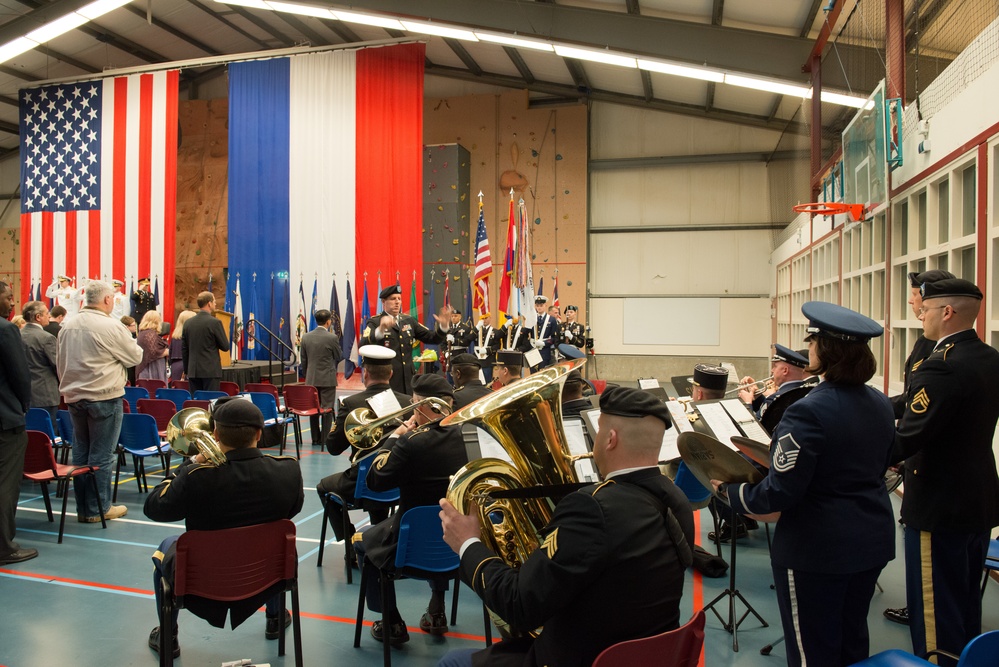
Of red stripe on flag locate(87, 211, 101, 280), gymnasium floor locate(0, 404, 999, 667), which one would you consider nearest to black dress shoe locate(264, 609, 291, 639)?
gymnasium floor locate(0, 404, 999, 667)

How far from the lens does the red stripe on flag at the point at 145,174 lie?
585 inches

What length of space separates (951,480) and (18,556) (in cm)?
543

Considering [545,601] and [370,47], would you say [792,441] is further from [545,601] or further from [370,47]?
[370,47]

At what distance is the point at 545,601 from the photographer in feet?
5.27

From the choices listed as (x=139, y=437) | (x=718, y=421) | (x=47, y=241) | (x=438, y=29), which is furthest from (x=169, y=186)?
(x=718, y=421)

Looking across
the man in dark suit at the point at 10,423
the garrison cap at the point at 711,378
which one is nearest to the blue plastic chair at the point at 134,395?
the man in dark suit at the point at 10,423

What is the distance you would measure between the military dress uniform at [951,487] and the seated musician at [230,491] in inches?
101

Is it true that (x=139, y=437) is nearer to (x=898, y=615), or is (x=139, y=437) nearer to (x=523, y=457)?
(x=523, y=457)

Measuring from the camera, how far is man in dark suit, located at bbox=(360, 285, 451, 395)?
7488 millimetres

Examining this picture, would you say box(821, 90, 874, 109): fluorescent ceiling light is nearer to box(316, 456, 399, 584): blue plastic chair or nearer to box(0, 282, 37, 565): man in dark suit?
box(316, 456, 399, 584): blue plastic chair

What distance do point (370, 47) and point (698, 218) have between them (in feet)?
29.5

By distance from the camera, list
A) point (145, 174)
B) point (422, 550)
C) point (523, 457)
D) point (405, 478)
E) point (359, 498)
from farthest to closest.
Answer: point (145, 174) → point (359, 498) → point (405, 478) → point (422, 550) → point (523, 457)

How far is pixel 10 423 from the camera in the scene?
429 centimetres

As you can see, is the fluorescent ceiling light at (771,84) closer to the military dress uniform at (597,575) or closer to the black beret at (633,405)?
the black beret at (633,405)
